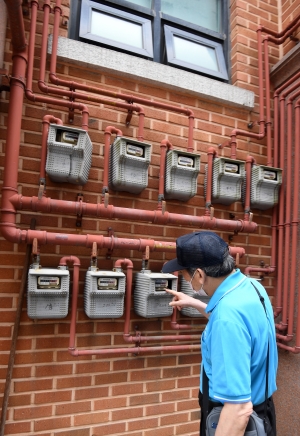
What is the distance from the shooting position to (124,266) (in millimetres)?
2463

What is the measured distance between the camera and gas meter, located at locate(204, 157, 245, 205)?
2.61 meters

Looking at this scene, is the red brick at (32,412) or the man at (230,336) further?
the red brick at (32,412)

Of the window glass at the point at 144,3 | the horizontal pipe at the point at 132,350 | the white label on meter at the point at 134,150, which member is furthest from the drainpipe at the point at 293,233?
the window glass at the point at 144,3

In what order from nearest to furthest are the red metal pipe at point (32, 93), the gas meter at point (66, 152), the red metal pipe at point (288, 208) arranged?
the gas meter at point (66, 152) → the red metal pipe at point (32, 93) → the red metal pipe at point (288, 208)

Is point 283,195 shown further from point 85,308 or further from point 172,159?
point 85,308

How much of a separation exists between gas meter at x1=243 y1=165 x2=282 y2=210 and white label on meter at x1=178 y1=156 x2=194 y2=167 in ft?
2.17

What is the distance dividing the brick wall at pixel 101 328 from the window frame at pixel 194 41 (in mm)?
385

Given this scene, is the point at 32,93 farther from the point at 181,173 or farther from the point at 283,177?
the point at 283,177

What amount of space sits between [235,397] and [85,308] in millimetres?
1262

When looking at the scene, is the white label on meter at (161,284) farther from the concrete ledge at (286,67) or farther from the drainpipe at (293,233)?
the concrete ledge at (286,67)

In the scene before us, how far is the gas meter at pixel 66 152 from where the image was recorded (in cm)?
212

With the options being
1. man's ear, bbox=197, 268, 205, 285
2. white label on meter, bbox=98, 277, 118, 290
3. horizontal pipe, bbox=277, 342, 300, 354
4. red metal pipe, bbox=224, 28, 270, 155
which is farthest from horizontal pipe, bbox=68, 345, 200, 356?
red metal pipe, bbox=224, 28, 270, 155

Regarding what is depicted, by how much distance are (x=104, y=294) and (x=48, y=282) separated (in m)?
0.38

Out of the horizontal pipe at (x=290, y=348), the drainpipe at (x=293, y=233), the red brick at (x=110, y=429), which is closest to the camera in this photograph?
the red brick at (x=110, y=429)
